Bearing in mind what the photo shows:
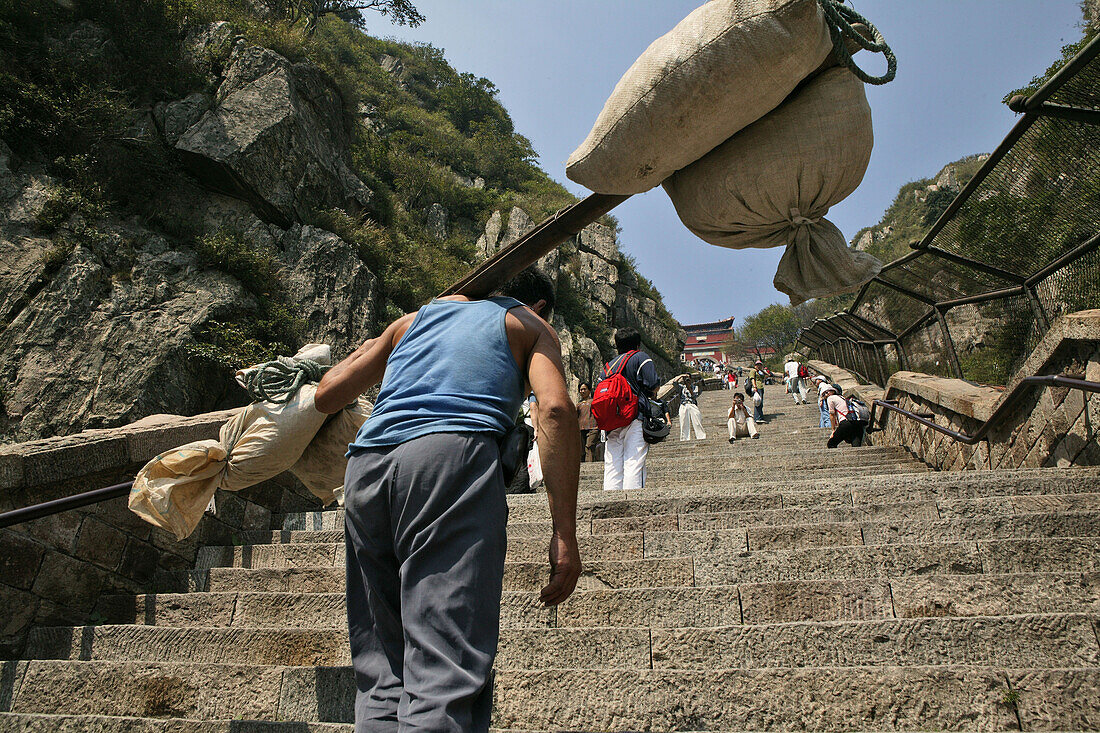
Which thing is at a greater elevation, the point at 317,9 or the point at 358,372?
the point at 317,9

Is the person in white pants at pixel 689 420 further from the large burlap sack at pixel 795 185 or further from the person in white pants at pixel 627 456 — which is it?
the large burlap sack at pixel 795 185

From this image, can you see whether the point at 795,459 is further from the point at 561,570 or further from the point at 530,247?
the point at 561,570

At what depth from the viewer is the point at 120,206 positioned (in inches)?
530

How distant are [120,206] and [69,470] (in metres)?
12.7

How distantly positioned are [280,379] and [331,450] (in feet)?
1.29

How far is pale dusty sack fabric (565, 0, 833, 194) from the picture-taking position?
6.36 feet

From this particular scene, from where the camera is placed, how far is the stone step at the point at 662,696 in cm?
190

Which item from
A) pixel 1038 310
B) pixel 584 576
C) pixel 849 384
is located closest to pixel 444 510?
pixel 584 576

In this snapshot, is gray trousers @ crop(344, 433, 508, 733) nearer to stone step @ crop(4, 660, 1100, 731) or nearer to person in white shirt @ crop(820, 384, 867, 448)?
stone step @ crop(4, 660, 1100, 731)

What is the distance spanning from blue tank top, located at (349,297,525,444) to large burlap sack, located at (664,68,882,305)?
91 centimetres

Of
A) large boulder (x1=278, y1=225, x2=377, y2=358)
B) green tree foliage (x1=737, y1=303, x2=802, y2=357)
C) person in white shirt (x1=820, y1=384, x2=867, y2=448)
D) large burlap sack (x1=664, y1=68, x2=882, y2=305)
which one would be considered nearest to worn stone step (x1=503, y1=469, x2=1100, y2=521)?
large burlap sack (x1=664, y1=68, x2=882, y2=305)

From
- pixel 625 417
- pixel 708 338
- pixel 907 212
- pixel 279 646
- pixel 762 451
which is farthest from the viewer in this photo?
pixel 708 338

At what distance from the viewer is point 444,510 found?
1598mm

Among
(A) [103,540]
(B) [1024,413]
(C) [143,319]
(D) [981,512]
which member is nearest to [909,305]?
(B) [1024,413]
